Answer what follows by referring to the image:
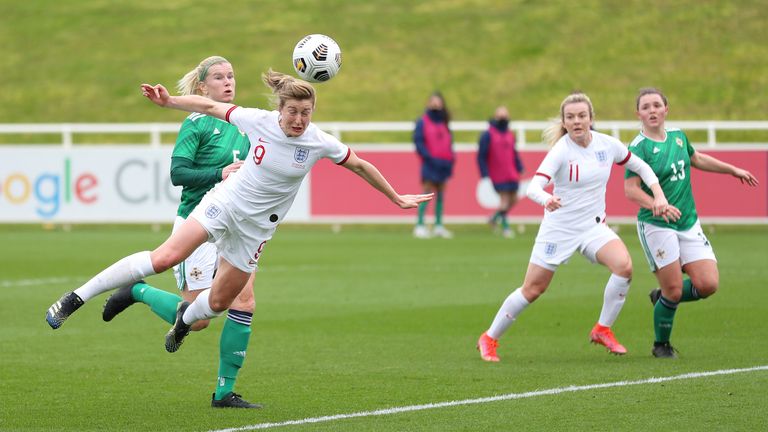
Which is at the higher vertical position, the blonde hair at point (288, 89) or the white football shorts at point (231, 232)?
the blonde hair at point (288, 89)

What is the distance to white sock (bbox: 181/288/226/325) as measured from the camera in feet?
26.4

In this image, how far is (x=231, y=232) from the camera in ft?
25.8

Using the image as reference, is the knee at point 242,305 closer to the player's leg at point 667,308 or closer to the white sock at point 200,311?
the white sock at point 200,311

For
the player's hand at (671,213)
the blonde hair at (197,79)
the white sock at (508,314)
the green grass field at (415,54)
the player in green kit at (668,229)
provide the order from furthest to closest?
1. the green grass field at (415,54)
2. the white sock at (508,314)
3. the player in green kit at (668,229)
4. the player's hand at (671,213)
5. the blonde hair at (197,79)

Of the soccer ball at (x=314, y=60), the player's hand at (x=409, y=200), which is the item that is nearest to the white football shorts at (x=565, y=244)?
the player's hand at (x=409, y=200)

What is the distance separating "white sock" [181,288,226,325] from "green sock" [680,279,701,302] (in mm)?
3982

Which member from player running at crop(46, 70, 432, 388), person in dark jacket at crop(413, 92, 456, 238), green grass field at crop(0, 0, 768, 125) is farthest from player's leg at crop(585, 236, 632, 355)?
green grass field at crop(0, 0, 768, 125)

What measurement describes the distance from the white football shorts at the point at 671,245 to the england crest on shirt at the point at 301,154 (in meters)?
3.32

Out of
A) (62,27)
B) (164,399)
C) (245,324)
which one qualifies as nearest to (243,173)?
(245,324)

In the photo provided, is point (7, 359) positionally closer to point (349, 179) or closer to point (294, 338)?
point (294, 338)

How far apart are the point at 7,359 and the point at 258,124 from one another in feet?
11.3

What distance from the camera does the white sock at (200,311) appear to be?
A: 317 inches

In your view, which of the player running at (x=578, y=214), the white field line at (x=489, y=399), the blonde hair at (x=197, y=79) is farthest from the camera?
the player running at (x=578, y=214)

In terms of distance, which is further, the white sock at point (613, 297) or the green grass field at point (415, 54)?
the green grass field at point (415, 54)
